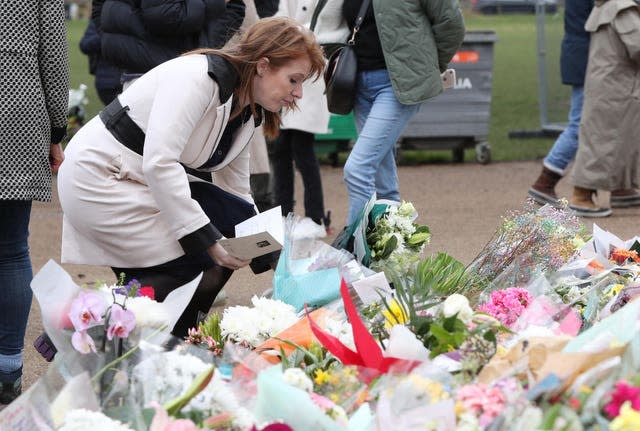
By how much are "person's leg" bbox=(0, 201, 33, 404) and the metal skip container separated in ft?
19.5

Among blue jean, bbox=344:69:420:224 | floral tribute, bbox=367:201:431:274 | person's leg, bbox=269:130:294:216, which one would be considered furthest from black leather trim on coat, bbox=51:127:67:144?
person's leg, bbox=269:130:294:216

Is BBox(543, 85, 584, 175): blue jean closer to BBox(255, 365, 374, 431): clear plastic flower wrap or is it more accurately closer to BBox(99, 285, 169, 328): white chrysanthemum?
BBox(99, 285, 169, 328): white chrysanthemum

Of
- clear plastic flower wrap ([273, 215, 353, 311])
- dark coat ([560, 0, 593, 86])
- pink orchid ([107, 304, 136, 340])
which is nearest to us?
pink orchid ([107, 304, 136, 340])

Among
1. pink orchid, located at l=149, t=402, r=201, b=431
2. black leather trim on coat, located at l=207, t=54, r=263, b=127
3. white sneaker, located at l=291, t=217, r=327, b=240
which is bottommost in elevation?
white sneaker, located at l=291, t=217, r=327, b=240

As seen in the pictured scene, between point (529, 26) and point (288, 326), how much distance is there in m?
24.8

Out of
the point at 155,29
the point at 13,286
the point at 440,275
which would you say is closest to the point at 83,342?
the point at 440,275

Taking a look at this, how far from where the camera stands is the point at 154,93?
3768 mm

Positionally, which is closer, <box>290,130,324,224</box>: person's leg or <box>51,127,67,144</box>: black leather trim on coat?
<box>51,127,67,144</box>: black leather trim on coat

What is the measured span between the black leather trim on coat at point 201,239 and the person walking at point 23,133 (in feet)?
1.63

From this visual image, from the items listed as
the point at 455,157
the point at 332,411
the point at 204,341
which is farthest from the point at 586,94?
the point at 332,411

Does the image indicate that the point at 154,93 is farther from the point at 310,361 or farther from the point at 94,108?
the point at 94,108

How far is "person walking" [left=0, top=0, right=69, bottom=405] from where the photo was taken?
3.67m

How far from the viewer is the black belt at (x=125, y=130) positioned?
3.81 meters

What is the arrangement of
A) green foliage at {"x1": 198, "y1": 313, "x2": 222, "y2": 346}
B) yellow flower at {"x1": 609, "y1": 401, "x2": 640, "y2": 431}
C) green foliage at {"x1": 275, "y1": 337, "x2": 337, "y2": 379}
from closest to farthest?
yellow flower at {"x1": 609, "y1": 401, "x2": 640, "y2": 431}, green foliage at {"x1": 275, "y1": 337, "x2": 337, "y2": 379}, green foliage at {"x1": 198, "y1": 313, "x2": 222, "y2": 346}
